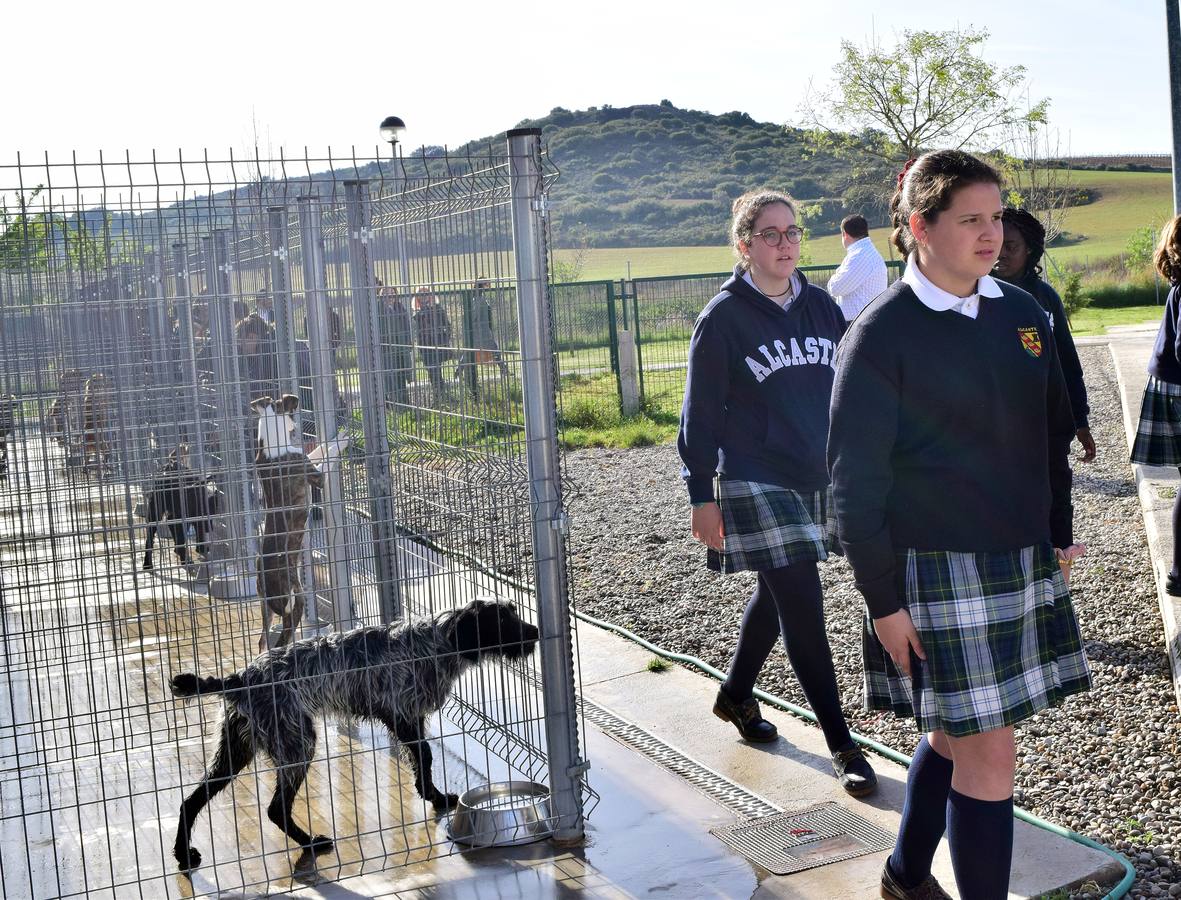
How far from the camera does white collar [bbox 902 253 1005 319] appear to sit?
2.77 m

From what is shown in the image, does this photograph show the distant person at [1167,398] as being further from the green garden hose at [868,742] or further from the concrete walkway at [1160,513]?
the green garden hose at [868,742]

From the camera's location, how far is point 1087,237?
61031mm

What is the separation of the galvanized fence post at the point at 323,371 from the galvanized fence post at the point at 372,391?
14 cm

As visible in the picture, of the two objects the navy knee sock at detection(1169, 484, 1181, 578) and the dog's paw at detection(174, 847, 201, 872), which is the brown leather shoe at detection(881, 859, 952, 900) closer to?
the dog's paw at detection(174, 847, 201, 872)

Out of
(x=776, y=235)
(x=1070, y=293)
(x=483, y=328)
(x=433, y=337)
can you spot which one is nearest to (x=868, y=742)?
(x=776, y=235)

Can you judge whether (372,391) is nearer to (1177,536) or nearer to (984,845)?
(984,845)

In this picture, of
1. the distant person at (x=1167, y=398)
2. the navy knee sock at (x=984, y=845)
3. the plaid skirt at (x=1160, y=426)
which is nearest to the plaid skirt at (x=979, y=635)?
the navy knee sock at (x=984, y=845)

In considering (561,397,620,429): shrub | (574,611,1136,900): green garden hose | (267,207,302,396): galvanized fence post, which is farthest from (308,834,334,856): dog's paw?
(561,397,620,429): shrub

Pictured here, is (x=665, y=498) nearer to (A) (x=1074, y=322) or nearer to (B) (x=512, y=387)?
(B) (x=512, y=387)

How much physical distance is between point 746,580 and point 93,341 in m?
5.29

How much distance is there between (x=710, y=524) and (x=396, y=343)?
1559 mm

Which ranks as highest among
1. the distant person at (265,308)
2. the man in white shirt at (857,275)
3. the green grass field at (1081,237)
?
the green grass field at (1081,237)

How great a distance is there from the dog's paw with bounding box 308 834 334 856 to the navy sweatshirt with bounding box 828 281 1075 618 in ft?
7.10

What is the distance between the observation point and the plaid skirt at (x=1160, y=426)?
5.74 metres
